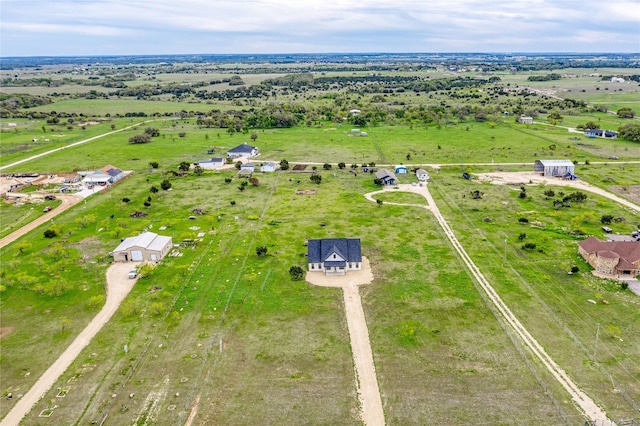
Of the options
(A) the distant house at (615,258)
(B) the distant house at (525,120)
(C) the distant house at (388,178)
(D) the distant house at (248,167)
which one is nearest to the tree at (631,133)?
(B) the distant house at (525,120)

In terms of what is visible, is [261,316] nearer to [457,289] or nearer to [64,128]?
[457,289]

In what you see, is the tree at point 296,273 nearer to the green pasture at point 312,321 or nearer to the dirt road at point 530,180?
the green pasture at point 312,321

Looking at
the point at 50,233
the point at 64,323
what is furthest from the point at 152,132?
the point at 64,323

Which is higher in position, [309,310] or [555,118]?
[555,118]

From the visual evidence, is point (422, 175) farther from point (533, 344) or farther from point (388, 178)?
point (533, 344)

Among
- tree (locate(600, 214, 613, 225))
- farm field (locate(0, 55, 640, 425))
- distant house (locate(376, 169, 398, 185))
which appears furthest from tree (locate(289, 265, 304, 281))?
tree (locate(600, 214, 613, 225))

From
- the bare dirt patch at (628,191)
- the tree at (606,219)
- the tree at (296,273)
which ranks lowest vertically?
the tree at (296,273)

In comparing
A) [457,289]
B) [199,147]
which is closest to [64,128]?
[199,147]
